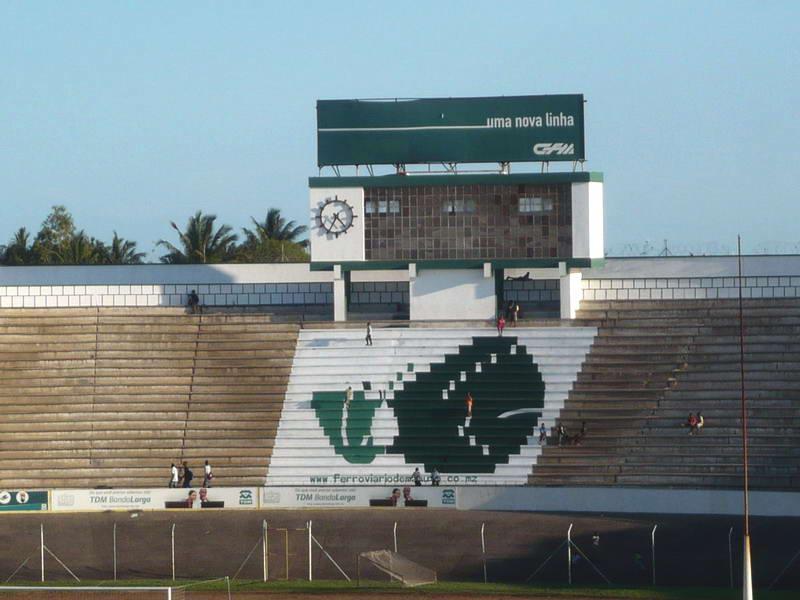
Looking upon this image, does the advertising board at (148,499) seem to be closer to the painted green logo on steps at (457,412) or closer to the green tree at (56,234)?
the painted green logo on steps at (457,412)

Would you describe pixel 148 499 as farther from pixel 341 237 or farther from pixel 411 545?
pixel 341 237

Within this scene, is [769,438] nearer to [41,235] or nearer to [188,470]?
[188,470]

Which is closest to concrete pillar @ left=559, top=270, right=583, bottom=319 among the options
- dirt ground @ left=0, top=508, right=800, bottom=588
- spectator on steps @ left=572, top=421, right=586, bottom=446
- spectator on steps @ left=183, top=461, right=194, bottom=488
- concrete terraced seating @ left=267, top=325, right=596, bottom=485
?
concrete terraced seating @ left=267, top=325, right=596, bottom=485

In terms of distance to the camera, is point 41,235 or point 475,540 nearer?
point 475,540

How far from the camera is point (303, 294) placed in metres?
76.6

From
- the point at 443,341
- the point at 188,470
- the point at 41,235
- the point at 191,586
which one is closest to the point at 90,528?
the point at 188,470

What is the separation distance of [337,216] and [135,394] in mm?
11997

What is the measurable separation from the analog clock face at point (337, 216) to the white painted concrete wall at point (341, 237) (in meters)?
0.13

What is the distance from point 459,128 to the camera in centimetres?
7106

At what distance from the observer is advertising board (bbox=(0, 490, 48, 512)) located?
6334cm

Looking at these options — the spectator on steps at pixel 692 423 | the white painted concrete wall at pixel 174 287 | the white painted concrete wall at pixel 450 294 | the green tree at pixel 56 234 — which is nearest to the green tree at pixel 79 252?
the green tree at pixel 56 234

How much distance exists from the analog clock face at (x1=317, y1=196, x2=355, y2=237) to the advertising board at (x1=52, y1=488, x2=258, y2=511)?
14.6 metres

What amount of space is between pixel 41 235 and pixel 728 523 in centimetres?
7204

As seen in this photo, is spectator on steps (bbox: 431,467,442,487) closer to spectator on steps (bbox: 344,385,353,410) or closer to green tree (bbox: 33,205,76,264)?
spectator on steps (bbox: 344,385,353,410)
